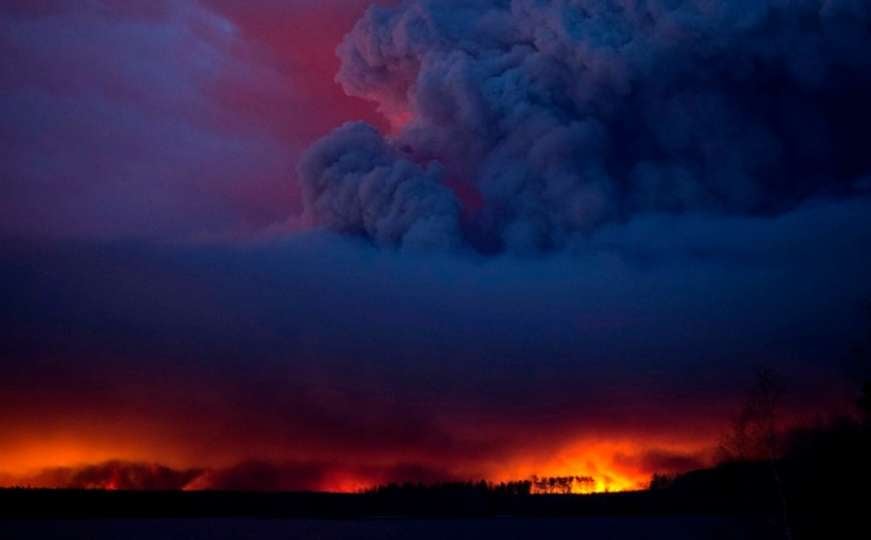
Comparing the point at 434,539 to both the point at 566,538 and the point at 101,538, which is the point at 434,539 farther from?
the point at 101,538

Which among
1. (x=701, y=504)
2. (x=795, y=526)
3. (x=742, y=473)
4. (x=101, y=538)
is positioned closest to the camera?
(x=795, y=526)

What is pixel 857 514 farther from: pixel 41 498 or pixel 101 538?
pixel 41 498

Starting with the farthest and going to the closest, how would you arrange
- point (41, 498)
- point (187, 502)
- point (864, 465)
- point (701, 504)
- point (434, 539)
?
point (187, 502) < point (41, 498) < point (434, 539) < point (701, 504) < point (864, 465)

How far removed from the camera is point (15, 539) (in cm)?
8975

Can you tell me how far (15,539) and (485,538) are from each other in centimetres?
4964

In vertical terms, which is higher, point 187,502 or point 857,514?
point 187,502

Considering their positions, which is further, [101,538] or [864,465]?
[101,538]

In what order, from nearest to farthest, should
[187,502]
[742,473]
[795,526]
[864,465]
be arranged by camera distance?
[864,465], [795,526], [742,473], [187,502]

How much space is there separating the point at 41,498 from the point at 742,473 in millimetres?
134138

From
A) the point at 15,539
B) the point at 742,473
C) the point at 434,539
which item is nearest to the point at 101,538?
the point at 15,539

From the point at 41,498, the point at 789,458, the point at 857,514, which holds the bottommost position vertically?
the point at 857,514

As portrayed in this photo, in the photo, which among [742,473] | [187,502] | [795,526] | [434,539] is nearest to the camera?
[795,526]

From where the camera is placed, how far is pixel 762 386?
84.1 ft

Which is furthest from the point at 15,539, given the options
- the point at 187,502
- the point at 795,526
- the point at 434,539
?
the point at 795,526
